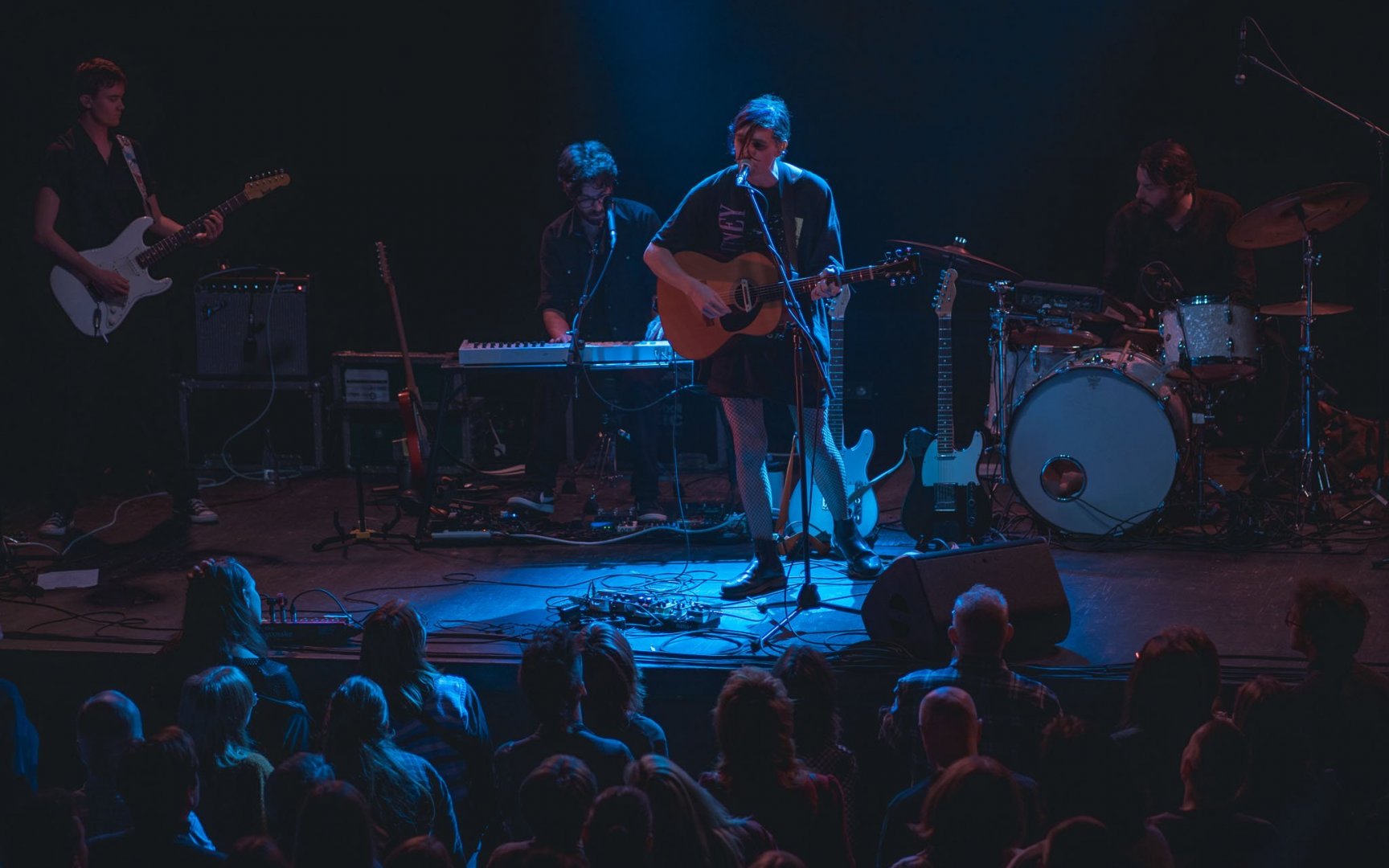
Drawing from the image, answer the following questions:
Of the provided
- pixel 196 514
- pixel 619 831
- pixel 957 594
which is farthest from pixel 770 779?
pixel 196 514

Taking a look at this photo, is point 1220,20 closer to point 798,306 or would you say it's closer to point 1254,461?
point 1254,461

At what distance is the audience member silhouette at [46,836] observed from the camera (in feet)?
9.69

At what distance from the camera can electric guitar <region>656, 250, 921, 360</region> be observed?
5.95m

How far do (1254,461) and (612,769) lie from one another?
6.36m

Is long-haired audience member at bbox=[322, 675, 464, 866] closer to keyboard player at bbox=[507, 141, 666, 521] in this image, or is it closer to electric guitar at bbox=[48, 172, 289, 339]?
keyboard player at bbox=[507, 141, 666, 521]

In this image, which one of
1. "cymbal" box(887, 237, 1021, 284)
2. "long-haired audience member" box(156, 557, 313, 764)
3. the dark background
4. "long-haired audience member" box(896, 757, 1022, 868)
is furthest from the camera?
the dark background

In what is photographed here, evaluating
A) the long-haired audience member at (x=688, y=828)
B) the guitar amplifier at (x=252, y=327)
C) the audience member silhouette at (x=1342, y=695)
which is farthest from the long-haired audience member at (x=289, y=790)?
the guitar amplifier at (x=252, y=327)

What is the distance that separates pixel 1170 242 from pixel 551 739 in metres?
5.91

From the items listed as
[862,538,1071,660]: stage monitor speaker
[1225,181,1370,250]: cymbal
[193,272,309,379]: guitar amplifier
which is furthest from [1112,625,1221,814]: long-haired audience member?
[193,272,309,379]: guitar amplifier

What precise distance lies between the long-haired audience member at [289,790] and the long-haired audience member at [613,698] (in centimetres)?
80

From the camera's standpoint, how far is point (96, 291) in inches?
304

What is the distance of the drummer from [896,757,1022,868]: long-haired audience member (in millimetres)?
5544

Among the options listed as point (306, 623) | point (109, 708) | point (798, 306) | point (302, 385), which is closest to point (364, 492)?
point (302, 385)

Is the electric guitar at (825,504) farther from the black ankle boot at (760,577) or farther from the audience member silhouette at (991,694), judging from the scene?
the audience member silhouette at (991,694)
